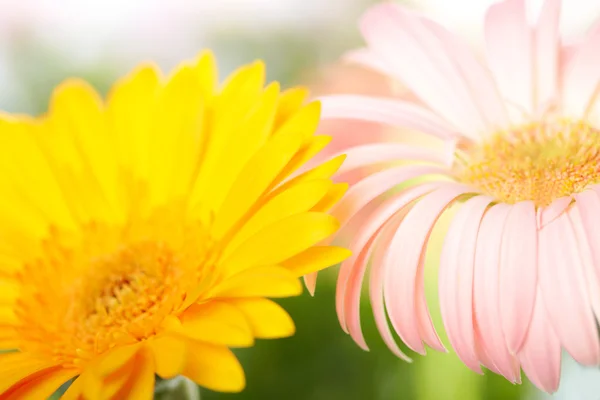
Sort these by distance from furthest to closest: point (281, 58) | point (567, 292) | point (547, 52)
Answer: point (281, 58)
point (547, 52)
point (567, 292)

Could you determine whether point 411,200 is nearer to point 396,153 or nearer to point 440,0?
point 396,153

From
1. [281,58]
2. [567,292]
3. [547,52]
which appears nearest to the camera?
[567,292]

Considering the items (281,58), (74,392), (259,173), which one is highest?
(281,58)

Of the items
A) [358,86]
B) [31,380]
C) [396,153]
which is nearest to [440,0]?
[358,86]

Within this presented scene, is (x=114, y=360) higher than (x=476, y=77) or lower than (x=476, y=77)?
lower

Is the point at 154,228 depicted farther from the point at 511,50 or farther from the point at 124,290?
the point at 511,50

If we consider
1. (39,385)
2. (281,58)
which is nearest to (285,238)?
(39,385)

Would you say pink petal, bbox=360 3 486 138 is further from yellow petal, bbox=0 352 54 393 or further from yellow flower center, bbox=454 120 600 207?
yellow petal, bbox=0 352 54 393
